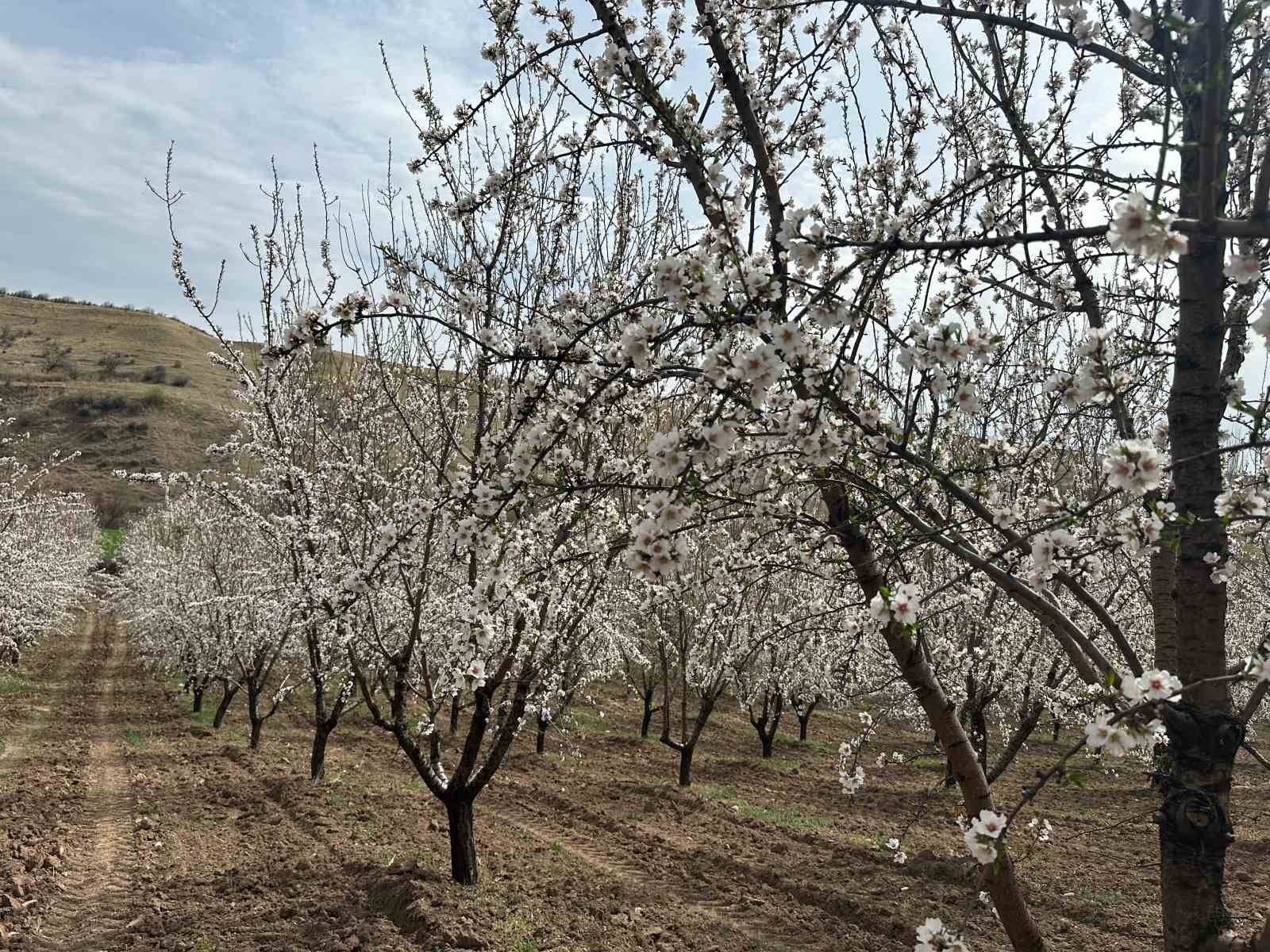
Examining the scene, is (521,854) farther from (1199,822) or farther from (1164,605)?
(1199,822)

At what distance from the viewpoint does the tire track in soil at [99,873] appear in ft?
18.6

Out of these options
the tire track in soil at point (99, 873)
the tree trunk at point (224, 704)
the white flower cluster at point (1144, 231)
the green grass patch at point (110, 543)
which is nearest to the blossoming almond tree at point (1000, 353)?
the white flower cluster at point (1144, 231)

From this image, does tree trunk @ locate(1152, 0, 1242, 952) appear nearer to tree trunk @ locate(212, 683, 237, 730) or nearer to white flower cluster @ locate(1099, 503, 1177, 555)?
white flower cluster @ locate(1099, 503, 1177, 555)

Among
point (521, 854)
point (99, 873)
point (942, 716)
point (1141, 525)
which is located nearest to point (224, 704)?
point (99, 873)

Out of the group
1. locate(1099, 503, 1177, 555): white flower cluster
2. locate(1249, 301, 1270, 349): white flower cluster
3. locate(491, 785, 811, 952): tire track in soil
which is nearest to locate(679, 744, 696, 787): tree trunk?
locate(491, 785, 811, 952): tire track in soil

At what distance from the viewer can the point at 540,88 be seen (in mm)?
6418

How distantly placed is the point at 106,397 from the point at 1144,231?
76.1 meters

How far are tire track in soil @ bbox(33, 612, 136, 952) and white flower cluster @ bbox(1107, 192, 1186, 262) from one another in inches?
275

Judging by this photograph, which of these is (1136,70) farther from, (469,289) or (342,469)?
(342,469)

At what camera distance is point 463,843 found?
6.46 meters

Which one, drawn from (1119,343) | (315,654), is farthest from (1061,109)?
(315,654)

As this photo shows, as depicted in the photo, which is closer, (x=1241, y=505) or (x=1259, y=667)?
(x=1259, y=667)

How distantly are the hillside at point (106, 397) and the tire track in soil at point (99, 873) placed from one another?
40.5 metres

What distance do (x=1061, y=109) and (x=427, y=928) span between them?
20.3 feet
